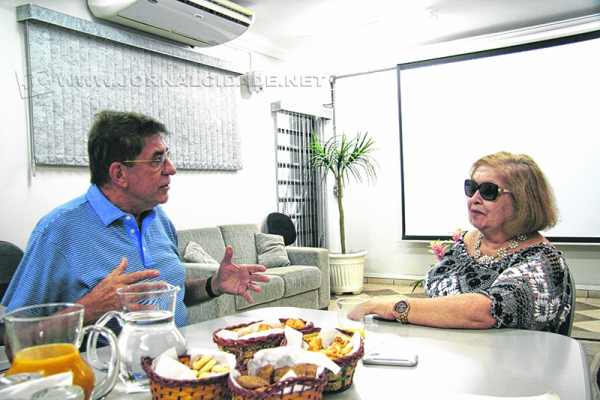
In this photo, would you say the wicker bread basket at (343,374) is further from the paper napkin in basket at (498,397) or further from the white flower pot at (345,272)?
the white flower pot at (345,272)

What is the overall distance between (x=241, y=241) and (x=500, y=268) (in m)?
3.40

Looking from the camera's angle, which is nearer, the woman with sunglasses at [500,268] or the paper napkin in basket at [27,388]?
the paper napkin in basket at [27,388]

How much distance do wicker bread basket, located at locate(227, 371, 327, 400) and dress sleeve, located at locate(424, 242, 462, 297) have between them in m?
0.96

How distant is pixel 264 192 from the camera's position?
545 centimetres

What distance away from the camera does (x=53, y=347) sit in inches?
28.3

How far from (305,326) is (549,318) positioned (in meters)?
0.75

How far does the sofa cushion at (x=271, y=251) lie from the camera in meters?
4.68

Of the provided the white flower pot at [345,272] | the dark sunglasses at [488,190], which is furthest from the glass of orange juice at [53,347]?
the white flower pot at [345,272]

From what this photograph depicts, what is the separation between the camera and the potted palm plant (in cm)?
558

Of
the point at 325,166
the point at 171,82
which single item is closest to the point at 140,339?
the point at 171,82

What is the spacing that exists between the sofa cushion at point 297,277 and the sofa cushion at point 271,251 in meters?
0.11

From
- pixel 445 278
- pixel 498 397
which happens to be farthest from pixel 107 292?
pixel 445 278

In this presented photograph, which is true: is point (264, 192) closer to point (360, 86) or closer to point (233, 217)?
point (233, 217)

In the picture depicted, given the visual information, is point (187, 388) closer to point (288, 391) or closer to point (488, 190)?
point (288, 391)
